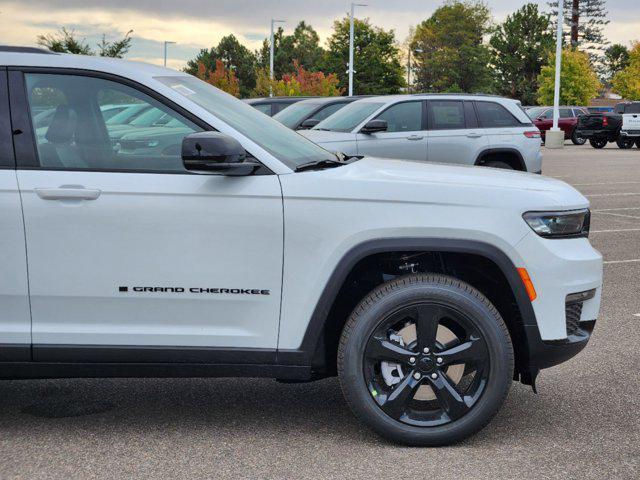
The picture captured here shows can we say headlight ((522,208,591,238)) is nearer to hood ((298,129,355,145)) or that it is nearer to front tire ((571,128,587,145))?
hood ((298,129,355,145))

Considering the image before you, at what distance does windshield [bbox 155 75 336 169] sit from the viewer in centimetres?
435

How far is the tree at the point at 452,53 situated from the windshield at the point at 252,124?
98.6 m

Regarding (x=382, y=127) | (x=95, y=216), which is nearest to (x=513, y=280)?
(x=95, y=216)

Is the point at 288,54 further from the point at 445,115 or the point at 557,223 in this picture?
the point at 557,223

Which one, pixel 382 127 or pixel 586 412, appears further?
pixel 382 127

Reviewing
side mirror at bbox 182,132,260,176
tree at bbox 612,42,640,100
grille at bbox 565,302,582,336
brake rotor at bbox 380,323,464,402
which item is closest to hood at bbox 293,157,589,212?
side mirror at bbox 182,132,260,176

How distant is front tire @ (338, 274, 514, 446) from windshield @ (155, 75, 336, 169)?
30.6 inches

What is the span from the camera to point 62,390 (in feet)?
17.2

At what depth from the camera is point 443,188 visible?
423 centimetres

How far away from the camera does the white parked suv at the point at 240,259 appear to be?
4117 mm

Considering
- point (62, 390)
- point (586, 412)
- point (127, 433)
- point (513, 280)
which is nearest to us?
point (513, 280)

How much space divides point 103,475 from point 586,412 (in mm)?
Answer: 2416

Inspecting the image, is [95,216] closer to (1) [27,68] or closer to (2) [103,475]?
(1) [27,68]

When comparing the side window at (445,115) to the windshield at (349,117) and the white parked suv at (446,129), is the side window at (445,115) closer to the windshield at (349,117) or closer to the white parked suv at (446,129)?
the white parked suv at (446,129)
